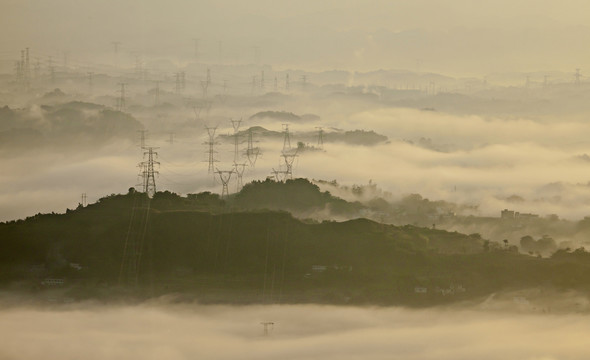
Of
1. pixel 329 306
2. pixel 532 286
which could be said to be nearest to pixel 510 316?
pixel 532 286

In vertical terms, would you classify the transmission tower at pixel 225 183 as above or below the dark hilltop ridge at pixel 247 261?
above

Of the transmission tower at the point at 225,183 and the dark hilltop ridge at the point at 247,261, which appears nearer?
the dark hilltop ridge at the point at 247,261

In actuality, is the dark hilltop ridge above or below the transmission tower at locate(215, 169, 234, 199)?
below

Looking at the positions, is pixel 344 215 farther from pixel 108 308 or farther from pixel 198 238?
pixel 108 308

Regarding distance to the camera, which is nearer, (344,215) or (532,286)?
(532,286)

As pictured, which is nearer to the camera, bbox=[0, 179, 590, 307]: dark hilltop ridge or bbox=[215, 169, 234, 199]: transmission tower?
bbox=[0, 179, 590, 307]: dark hilltop ridge

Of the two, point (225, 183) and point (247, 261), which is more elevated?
point (225, 183)

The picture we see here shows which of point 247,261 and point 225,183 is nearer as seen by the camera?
point 247,261

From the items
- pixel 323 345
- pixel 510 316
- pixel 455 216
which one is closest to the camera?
pixel 323 345
